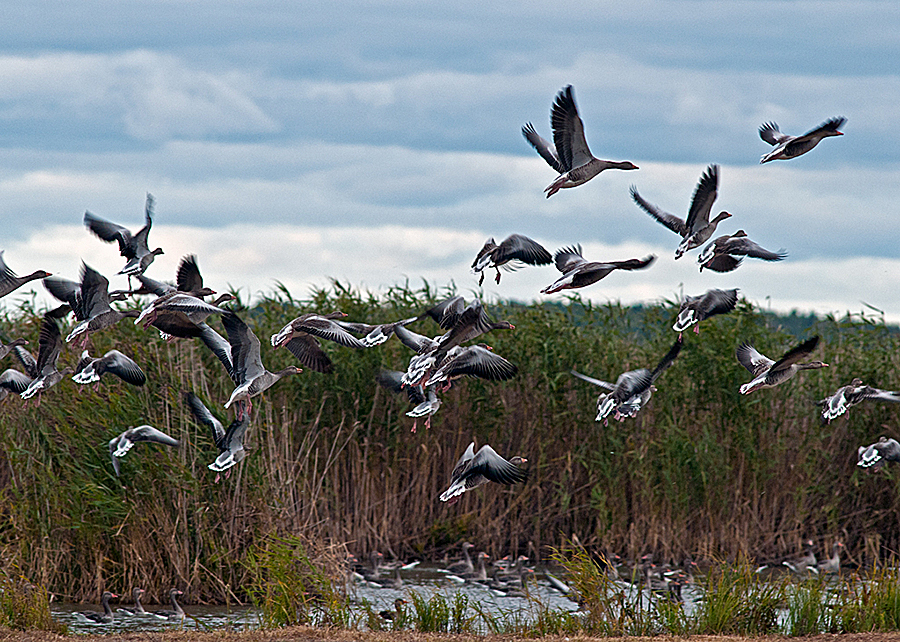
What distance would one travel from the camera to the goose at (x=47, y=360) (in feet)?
32.7

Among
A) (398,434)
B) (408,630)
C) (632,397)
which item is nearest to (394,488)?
(398,434)

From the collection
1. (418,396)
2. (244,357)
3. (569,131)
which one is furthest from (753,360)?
(244,357)

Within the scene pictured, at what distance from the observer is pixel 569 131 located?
8.78m

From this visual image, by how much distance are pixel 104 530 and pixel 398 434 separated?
14.7 ft

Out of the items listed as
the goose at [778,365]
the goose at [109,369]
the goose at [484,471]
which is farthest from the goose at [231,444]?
the goose at [778,365]

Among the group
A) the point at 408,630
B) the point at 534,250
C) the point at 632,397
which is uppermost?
the point at 534,250

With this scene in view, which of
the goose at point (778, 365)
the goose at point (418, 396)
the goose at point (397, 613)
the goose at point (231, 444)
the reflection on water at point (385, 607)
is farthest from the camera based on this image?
the reflection on water at point (385, 607)

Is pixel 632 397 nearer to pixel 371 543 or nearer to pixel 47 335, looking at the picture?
pixel 47 335

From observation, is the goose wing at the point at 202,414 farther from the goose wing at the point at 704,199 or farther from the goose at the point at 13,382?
the goose wing at the point at 704,199

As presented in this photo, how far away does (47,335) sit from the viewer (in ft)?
33.3

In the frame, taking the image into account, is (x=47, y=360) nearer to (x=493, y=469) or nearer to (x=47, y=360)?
(x=47, y=360)

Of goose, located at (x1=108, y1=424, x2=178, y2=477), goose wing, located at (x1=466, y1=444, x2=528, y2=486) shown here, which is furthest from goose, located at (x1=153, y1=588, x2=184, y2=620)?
goose wing, located at (x1=466, y1=444, x2=528, y2=486)

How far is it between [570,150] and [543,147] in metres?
0.95

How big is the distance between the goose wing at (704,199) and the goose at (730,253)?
21 cm
